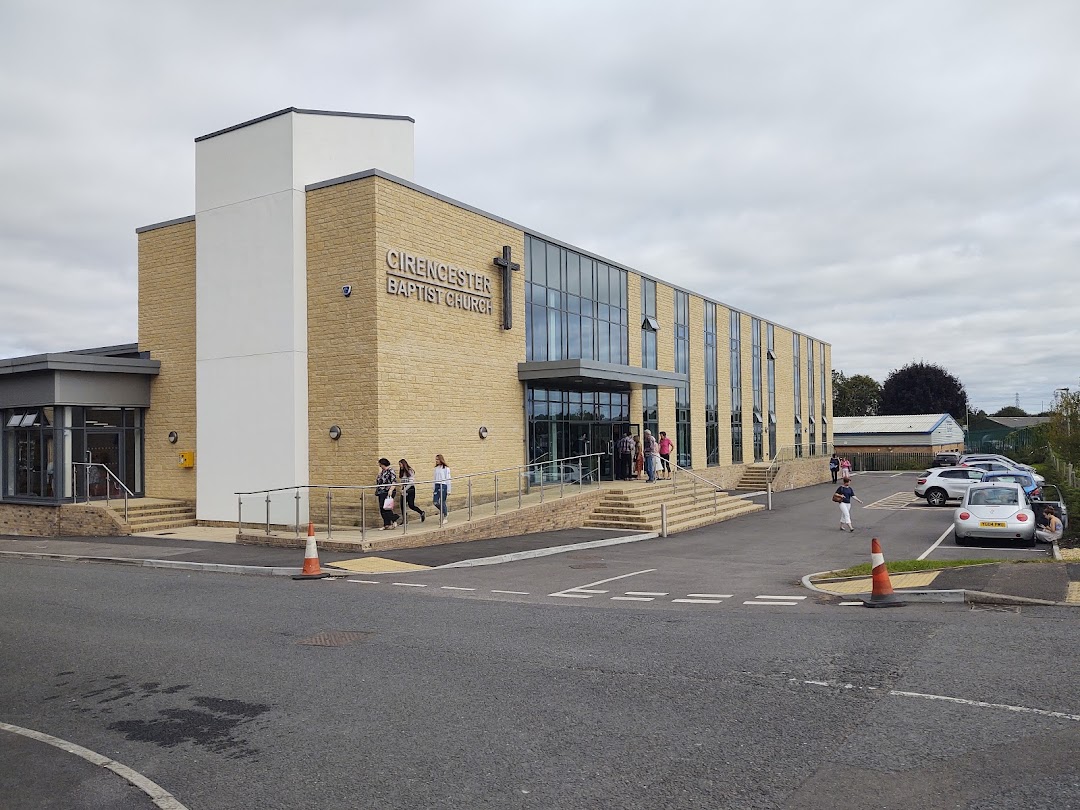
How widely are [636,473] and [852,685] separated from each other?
22661mm

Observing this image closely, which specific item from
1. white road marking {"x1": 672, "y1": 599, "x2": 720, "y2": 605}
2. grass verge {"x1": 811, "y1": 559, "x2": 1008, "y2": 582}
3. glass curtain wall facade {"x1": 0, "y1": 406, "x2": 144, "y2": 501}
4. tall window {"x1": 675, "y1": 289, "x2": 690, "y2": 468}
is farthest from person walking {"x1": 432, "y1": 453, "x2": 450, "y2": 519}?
tall window {"x1": 675, "y1": 289, "x2": 690, "y2": 468}

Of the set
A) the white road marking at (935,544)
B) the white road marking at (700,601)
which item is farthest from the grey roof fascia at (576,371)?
the white road marking at (700,601)

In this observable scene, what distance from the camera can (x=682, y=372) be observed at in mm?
37688

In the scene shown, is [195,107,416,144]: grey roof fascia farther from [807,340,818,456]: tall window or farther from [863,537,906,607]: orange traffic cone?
[807,340,818,456]: tall window

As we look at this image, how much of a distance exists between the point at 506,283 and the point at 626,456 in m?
8.01

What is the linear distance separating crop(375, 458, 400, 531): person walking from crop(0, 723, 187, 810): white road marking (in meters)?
11.9

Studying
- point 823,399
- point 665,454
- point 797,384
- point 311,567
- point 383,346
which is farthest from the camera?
point 823,399

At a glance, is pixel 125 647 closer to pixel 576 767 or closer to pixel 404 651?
pixel 404 651

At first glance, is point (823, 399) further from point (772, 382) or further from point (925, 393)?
point (925, 393)

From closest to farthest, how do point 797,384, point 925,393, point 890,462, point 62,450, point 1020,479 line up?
point 62,450 < point 1020,479 < point 797,384 < point 890,462 < point 925,393

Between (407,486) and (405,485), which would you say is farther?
(407,486)

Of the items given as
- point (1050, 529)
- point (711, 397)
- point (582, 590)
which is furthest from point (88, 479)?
point (711, 397)

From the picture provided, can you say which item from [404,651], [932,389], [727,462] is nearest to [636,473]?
[727,462]

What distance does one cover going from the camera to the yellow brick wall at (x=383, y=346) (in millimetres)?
19859
